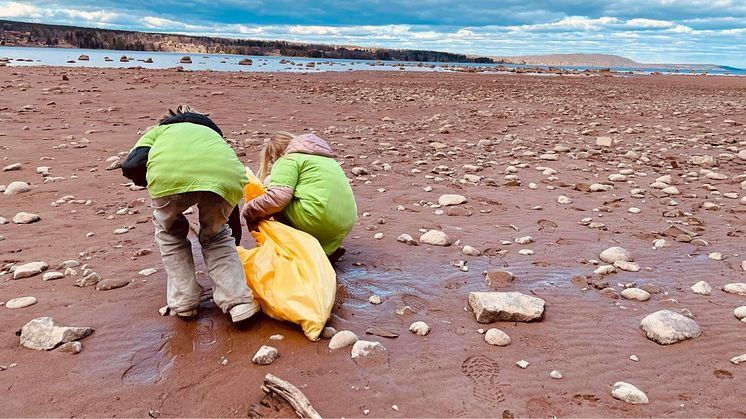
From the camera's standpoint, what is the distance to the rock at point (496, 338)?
3.72 meters

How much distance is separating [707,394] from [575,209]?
13.5ft

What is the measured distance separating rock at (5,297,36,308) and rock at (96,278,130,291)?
0.48 metres

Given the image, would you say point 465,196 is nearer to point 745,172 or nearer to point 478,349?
point 478,349

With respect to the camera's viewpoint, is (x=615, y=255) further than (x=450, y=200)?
No

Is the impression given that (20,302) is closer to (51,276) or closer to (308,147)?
(51,276)

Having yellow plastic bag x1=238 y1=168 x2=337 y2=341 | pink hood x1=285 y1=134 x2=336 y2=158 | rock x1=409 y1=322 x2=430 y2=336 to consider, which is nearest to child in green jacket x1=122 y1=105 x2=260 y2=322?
yellow plastic bag x1=238 y1=168 x2=337 y2=341

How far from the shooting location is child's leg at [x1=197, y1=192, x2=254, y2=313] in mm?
3990

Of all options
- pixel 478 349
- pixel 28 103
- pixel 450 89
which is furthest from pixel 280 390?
pixel 450 89

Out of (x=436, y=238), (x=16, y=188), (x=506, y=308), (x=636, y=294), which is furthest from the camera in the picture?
(x=16, y=188)

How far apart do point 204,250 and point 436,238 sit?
2536 mm

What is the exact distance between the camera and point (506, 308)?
4035mm

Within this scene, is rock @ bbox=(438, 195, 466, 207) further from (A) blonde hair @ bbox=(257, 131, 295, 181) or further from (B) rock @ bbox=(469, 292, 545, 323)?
(B) rock @ bbox=(469, 292, 545, 323)

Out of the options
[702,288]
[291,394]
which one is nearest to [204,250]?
[291,394]

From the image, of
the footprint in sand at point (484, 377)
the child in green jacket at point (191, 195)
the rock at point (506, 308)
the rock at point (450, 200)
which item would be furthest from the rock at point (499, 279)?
the rock at point (450, 200)
